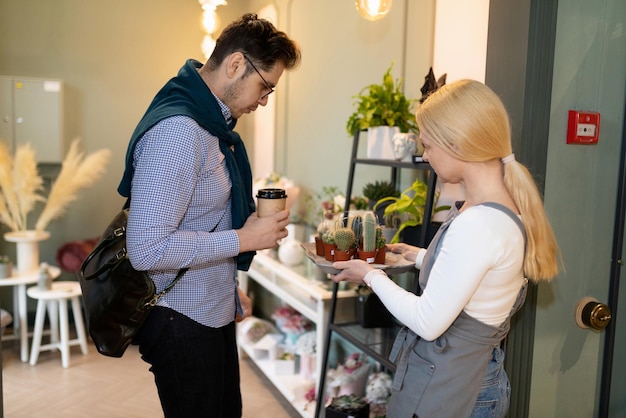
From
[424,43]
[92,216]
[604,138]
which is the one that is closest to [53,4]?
[92,216]

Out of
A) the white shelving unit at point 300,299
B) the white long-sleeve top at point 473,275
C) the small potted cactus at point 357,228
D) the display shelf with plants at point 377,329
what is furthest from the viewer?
the white shelving unit at point 300,299

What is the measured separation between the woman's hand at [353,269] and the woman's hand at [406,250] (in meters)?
0.27

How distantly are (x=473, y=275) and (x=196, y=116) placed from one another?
776 millimetres

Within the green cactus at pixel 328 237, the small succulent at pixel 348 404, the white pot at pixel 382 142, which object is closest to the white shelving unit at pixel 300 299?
the small succulent at pixel 348 404

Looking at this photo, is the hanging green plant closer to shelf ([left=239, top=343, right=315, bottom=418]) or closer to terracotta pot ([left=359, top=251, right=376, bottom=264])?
terracotta pot ([left=359, top=251, right=376, bottom=264])

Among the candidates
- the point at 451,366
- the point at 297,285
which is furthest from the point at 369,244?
the point at 297,285

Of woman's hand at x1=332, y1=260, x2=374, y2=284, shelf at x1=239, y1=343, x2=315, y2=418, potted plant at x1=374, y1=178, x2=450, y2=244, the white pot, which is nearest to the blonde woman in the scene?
woman's hand at x1=332, y1=260, x2=374, y2=284

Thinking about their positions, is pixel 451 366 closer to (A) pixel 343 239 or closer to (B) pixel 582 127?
(A) pixel 343 239

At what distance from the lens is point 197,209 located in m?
1.51

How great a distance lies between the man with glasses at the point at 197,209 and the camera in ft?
4.54

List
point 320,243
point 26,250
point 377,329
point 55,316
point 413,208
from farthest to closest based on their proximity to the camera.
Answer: point 26,250, point 55,316, point 377,329, point 413,208, point 320,243

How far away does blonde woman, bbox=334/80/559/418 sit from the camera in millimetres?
1277

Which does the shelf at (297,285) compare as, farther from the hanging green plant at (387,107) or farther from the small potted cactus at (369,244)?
Answer: the small potted cactus at (369,244)

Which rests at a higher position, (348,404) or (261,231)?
(261,231)
